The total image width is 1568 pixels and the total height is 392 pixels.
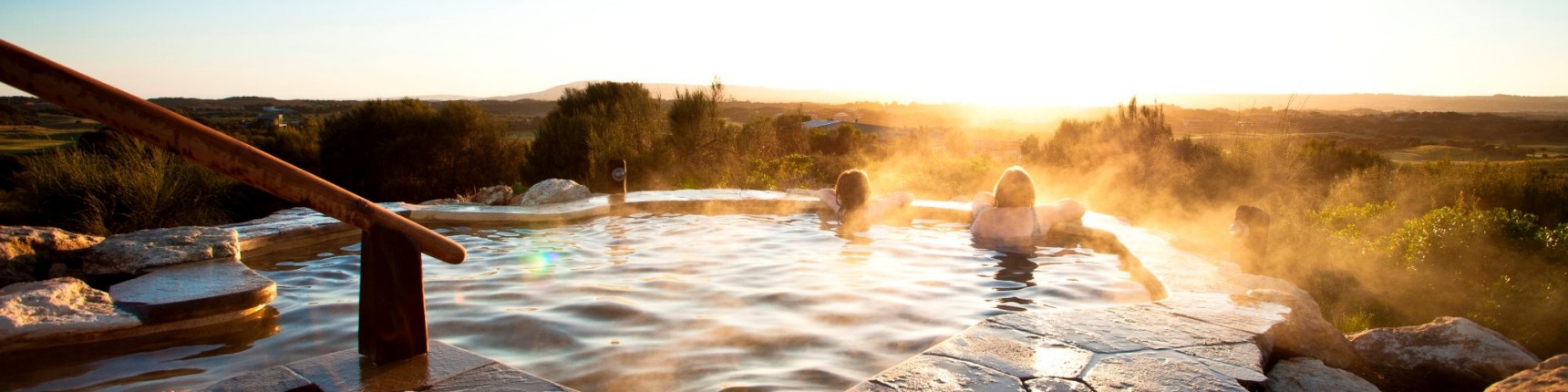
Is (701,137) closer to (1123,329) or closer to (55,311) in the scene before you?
(55,311)

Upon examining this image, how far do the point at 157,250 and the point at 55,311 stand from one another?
1.11m

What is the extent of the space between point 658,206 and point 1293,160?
24.5ft

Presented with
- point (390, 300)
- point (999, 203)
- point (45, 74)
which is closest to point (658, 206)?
point (999, 203)

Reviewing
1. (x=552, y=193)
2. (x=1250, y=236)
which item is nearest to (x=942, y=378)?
(x=1250, y=236)

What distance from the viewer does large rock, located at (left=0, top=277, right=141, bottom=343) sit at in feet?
10.6

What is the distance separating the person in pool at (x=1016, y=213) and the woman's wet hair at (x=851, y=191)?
3.21 ft

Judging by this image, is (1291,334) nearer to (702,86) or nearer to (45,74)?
(45,74)

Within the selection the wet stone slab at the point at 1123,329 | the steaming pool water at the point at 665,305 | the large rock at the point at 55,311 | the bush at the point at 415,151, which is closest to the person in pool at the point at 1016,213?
the steaming pool water at the point at 665,305

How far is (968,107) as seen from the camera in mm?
102875

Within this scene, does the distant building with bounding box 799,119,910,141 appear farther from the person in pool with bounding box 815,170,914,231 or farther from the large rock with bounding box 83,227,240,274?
the large rock with bounding box 83,227,240,274

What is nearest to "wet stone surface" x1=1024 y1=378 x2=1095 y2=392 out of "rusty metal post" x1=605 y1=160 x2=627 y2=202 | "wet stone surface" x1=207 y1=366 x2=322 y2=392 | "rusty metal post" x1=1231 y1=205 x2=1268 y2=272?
"wet stone surface" x1=207 y1=366 x2=322 y2=392

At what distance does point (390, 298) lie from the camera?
2.62 metres

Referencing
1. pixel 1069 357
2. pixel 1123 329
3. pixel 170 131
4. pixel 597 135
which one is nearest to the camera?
pixel 170 131

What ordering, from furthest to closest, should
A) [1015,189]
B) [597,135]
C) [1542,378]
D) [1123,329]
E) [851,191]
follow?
[597,135] < [851,191] < [1015,189] < [1123,329] < [1542,378]
